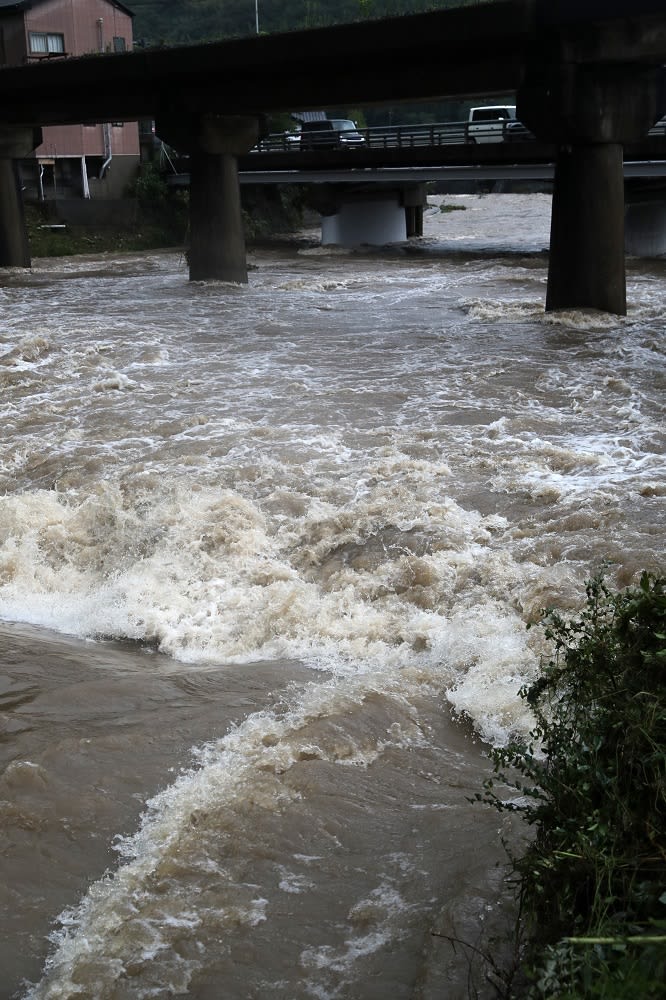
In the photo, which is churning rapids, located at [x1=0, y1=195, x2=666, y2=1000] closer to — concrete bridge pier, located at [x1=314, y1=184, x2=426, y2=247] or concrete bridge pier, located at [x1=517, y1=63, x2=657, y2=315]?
concrete bridge pier, located at [x1=517, y1=63, x2=657, y2=315]

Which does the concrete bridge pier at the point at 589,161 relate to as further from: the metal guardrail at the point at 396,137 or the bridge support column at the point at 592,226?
the metal guardrail at the point at 396,137

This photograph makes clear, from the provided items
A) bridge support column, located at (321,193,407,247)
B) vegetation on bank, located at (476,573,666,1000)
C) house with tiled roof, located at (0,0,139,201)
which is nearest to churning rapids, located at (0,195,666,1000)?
vegetation on bank, located at (476,573,666,1000)

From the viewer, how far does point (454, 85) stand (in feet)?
72.3

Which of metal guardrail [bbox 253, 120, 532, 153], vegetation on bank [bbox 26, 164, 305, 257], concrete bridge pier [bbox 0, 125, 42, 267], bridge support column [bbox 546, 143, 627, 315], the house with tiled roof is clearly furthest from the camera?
the house with tiled roof

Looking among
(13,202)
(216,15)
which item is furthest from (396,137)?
(216,15)

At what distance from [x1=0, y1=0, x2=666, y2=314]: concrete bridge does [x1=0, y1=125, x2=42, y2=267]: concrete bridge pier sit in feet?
15.8

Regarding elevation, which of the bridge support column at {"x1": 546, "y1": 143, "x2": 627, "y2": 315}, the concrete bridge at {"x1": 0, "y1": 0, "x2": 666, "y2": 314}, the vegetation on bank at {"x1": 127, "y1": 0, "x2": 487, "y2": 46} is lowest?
the bridge support column at {"x1": 546, "y1": 143, "x2": 627, "y2": 315}

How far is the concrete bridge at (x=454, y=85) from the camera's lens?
19.5 metres

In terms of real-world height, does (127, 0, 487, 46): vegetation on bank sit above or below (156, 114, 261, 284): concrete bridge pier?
above

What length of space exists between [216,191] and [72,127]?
19.8 metres

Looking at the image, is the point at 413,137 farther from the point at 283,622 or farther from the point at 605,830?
the point at 605,830

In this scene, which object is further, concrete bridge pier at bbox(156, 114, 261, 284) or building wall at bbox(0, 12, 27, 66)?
building wall at bbox(0, 12, 27, 66)

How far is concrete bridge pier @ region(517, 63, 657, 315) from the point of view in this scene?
20.1m

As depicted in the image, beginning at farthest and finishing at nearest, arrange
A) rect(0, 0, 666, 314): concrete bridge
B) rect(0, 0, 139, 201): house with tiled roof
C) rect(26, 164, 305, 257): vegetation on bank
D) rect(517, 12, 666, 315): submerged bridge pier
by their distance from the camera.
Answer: rect(0, 0, 139, 201): house with tiled roof
rect(26, 164, 305, 257): vegetation on bank
rect(517, 12, 666, 315): submerged bridge pier
rect(0, 0, 666, 314): concrete bridge
